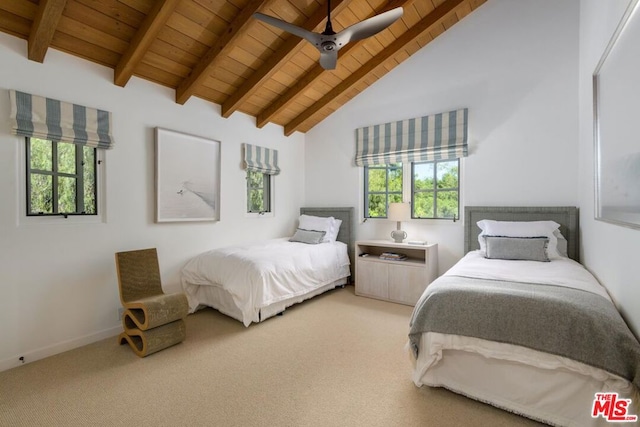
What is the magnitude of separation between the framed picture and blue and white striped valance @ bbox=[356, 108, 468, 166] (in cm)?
223

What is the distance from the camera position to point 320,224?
4.52 m

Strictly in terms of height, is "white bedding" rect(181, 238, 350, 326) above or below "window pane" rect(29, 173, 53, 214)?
below

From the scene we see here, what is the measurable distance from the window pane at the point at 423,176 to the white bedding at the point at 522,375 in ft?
6.84

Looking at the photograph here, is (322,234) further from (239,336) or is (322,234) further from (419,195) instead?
(239,336)

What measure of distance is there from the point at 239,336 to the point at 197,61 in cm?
296

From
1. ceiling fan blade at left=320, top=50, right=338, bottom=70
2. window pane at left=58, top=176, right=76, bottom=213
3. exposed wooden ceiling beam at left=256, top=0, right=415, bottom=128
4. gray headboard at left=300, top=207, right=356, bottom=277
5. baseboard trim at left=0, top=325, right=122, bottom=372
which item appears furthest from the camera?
gray headboard at left=300, top=207, right=356, bottom=277

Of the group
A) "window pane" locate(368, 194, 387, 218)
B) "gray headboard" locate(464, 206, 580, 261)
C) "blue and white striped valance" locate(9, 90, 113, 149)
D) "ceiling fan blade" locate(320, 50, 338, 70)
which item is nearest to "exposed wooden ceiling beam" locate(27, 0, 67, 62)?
"blue and white striped valance" locate(9, 90, 113, 149)

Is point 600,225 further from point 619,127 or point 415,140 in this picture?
point 415,140

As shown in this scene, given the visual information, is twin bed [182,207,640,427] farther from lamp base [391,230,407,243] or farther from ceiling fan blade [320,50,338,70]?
ceiling fan blade [320,50,338,70]

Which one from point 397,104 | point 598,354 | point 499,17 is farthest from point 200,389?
Answer: point 499,17

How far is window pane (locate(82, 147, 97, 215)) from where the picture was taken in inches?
108

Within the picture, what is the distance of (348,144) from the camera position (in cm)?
475

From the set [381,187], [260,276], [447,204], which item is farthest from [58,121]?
[447,204]

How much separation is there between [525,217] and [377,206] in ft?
6.35
